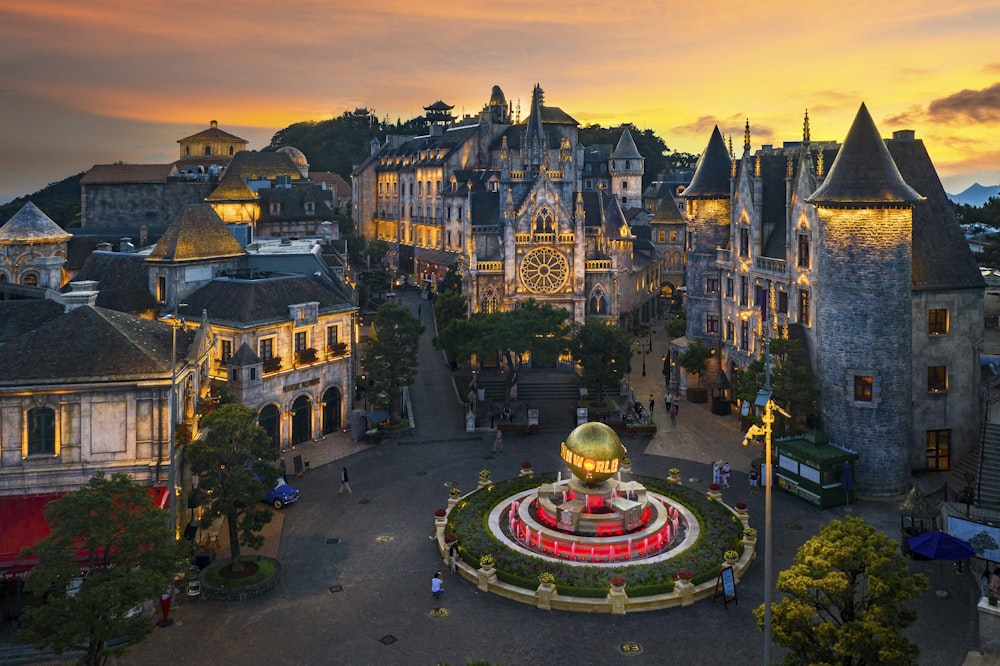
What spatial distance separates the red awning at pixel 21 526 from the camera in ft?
91.2

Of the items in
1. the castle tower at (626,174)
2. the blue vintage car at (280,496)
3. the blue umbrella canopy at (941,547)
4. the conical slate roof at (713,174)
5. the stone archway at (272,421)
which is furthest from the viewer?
the castle tower at (626,174)

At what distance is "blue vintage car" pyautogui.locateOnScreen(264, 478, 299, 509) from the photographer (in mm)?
40812

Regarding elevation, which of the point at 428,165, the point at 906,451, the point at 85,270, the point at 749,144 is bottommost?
the point at 906,451

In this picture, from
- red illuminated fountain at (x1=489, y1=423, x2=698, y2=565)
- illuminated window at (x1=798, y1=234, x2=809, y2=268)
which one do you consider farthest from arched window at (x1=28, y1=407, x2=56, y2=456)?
illuminated window at (x1=798, y1=234, x2=809, y2=268)

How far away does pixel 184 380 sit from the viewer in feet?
122

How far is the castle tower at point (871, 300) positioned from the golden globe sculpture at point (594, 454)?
16.1m

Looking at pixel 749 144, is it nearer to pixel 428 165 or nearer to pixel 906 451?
pixel 906 451

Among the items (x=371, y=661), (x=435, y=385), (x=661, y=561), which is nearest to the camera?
(x=371, y=661)

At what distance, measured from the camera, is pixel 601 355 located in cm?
5712

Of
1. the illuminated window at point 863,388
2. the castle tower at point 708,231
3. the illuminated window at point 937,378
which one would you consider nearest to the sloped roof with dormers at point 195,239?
the castle tower at point 708,231

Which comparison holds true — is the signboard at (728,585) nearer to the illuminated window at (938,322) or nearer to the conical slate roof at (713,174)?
the illuminated window at (938,322)

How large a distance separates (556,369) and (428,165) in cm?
6239

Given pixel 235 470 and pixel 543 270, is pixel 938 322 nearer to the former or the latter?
pixel 543 270

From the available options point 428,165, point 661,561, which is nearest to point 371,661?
point 661,561
